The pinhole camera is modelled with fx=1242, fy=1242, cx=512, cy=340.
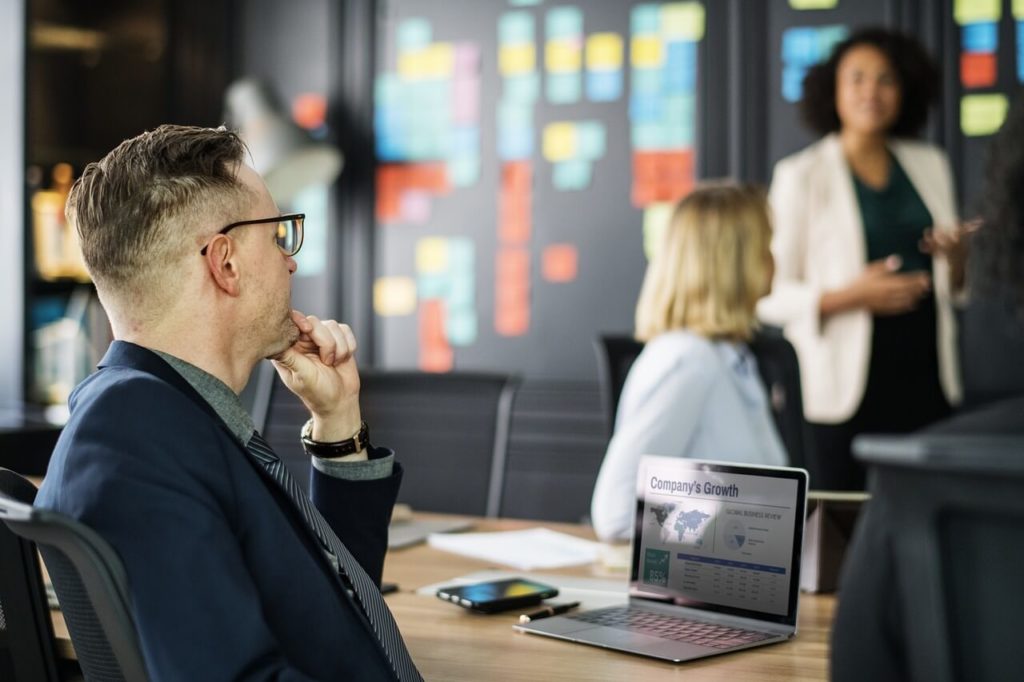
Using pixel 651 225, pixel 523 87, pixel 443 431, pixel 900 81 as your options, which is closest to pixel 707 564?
pixel 443 431

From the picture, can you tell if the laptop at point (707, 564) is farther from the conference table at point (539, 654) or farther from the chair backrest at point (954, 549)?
the chair backrest at point (954, 549)

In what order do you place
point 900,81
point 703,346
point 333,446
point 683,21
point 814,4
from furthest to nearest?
1. point 683,21
2. point 814,4
3. point 900,81
4. point 703,346
5. point 333,446

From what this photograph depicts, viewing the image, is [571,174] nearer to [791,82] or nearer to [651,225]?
[651,225]

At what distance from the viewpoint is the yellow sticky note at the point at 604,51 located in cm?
441

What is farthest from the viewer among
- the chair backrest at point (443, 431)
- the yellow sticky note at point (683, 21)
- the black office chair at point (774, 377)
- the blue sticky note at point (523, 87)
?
the blue sticky note at point (523, 87)

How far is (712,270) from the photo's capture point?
100 inches

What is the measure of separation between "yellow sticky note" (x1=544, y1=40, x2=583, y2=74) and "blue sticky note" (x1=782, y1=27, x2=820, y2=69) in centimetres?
73

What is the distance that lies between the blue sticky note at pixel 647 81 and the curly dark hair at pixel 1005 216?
3524 mm

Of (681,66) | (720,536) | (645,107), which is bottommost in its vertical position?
(720,536)

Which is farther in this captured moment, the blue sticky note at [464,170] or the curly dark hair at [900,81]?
the blue sticky note at [464,170]

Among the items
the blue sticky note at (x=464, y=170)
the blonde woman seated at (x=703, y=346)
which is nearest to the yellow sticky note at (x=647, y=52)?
the blue sticky note at (x=464, y=170)

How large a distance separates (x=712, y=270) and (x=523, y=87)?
86.3 inches

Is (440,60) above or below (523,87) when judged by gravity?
above

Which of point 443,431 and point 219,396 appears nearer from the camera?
point 219,396
